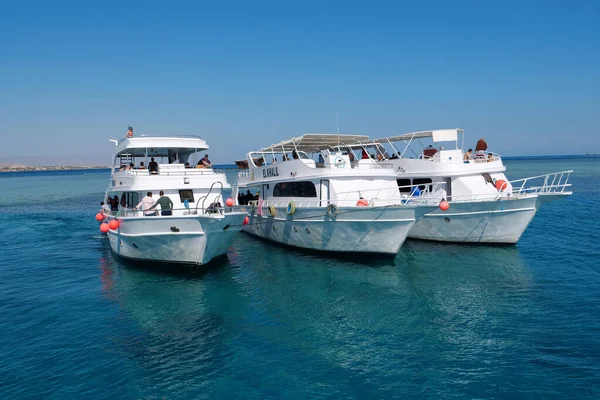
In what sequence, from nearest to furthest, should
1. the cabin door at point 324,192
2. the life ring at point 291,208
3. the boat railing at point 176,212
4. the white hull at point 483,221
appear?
the boat railing at point 176,212 < the cabin door at point 324,192 < the life ring at point 291,208 < the white hull at point 483,221

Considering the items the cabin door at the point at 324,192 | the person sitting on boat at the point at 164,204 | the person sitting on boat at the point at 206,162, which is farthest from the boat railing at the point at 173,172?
the cabin door at the point at 324,192

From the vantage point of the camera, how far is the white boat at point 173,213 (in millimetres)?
16172

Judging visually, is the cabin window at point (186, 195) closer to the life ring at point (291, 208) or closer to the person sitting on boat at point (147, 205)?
the person sitting on boat at point (147, 205)

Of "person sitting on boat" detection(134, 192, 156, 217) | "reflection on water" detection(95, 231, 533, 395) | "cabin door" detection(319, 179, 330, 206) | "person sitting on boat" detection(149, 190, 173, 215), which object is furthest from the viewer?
"cabin door" detection(319, 179, 330, 206)

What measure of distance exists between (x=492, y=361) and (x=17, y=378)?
1047 cm

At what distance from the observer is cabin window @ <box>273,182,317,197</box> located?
20.2 metres

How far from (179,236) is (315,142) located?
10.4 m

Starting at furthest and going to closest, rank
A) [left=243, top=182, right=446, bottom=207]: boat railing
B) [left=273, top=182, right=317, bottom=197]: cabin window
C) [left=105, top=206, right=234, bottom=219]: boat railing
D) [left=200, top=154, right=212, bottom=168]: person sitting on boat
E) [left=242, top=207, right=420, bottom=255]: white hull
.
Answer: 1. [left=200, top=154, right=212, bottom=168]: person sitting on boat
2. [left=273, top=182, right=317, bottom=197]: cabin window
3. [left=243, top=182, right=446, bottom=207]: boat railing
4. [left=242, top=207, right=420, bottom=255]: white hull
5. [left=105, top=206, right=234, bottom=219]: boat railing

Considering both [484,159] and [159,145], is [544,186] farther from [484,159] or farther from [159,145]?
[159,145]

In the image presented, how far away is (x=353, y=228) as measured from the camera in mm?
18375

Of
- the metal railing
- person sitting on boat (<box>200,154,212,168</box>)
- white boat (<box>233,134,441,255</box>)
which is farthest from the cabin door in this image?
person sitting on boat (<box>200,154,212,168</box>)

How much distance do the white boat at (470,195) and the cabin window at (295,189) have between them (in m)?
4.31

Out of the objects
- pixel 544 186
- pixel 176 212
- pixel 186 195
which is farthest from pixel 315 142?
pixel 544 186

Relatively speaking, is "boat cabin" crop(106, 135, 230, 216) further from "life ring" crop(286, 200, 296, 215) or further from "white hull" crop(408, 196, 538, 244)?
"white hull" crop(408, 196, 538, 244)
